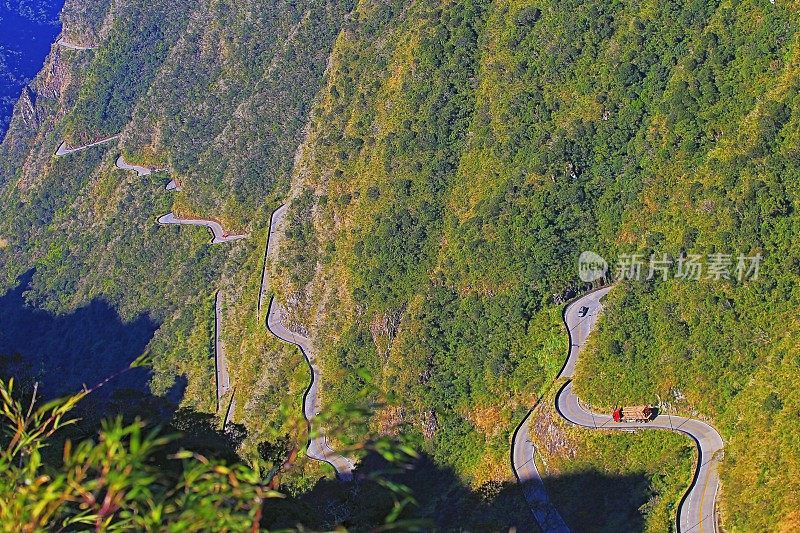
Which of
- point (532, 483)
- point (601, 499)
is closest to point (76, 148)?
point (532, 483)

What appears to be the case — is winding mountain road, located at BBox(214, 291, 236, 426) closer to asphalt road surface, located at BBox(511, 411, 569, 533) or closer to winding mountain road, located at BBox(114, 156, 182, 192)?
winding mountain road, located at BBox(114, 156, 182, 192)

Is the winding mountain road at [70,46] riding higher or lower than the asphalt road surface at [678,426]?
higher

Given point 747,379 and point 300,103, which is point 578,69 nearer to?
point 747,379

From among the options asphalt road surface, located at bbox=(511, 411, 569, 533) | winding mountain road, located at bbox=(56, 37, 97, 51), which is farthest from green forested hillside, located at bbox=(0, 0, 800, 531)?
winding mountain road, located at bbox=(56, 37, 97, 51)

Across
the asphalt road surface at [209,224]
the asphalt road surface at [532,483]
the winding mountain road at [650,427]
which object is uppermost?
the asphalt road surface at [209,224]

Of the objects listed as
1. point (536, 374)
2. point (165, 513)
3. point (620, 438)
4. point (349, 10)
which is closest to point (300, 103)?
point (349, 10)

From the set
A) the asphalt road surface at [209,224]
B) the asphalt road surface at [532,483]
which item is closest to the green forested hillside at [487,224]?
the asphalt road surface at [532,483]

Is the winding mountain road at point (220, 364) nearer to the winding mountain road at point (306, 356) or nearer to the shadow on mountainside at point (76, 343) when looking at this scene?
the winding mountain road at point (306, 356)
